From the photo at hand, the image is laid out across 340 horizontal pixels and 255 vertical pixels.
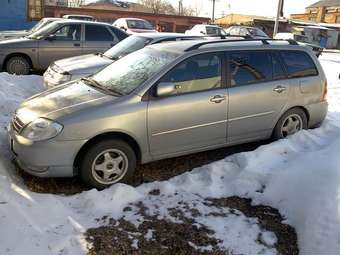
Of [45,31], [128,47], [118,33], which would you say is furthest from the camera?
[118,33]

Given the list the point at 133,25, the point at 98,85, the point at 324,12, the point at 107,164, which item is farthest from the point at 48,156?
the point at 324,12

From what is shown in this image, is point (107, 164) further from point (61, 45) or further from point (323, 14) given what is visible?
point (323, 14)

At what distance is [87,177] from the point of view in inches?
187

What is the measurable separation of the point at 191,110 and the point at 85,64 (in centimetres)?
424

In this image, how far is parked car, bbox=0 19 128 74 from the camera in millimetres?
11305

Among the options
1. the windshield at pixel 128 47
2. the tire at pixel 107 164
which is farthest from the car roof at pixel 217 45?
the windshield at pixel 128 47

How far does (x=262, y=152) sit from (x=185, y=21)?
37681 mm

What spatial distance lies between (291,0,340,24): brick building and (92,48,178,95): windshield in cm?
7044

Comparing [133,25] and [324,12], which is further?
[324,12]

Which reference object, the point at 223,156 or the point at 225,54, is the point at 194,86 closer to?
the point at 225,54

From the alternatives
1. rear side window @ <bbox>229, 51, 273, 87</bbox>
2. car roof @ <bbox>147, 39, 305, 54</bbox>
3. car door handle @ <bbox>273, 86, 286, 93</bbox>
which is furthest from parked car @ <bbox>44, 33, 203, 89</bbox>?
car door handle @ <bbox>273, 86, 286, 93</bbox>

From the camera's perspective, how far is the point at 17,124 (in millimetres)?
4914

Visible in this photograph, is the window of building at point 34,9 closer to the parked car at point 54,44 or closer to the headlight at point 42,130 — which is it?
the parked car at point 54,44

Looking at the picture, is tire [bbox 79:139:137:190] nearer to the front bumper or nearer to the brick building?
the front bumper
